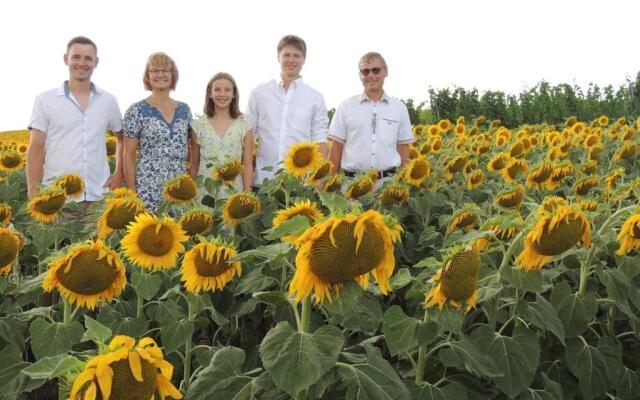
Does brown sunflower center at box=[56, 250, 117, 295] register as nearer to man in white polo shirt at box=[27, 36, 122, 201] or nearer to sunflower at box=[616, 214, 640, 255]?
sunflower at box=[616, 214, 640, 255]

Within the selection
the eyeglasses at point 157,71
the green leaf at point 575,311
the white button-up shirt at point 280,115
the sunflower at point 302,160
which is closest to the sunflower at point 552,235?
the green leaf at point 575,311

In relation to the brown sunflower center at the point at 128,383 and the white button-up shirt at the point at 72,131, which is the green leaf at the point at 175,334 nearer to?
the brown sunflower center at the point at 128,383

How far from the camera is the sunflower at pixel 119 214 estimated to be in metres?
3.06

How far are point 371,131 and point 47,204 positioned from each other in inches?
110

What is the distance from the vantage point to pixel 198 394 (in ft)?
6.22

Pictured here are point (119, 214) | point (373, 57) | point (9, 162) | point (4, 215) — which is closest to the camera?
point (119, 214)

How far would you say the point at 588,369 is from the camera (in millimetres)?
2449

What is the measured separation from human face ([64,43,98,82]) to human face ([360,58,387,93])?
2.08 meters

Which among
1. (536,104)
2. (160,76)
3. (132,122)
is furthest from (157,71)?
(536,104)

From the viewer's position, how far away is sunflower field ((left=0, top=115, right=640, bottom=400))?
1631mm

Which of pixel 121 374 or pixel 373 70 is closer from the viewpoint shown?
pixel 121 374

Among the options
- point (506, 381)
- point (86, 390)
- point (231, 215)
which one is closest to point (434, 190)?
point (231, 215)

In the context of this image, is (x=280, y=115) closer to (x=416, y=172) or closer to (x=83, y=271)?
(x=416, y=172)

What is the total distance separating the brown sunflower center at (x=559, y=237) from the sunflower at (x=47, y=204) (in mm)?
2462
